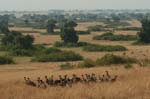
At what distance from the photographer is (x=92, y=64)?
39531 mm

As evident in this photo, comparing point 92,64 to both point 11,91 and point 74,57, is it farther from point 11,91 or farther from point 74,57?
point 11,91

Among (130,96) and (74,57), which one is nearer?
(130,96)

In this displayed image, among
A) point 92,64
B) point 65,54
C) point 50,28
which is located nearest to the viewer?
point 92,64

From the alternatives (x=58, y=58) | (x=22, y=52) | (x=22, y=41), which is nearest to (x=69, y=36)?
(x=22, y=41)

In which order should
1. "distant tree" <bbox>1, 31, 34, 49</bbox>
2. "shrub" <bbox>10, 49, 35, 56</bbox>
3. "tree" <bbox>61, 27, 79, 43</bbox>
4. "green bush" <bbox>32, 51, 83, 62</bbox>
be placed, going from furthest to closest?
"tree" <bbox>61, 27, 79, 43</bbox>, "distant tree" <bbox>1, 31, 34, 49</bbox>, "shrub" <bbox>10, 49, 35, 56</bbox>, "green bush" <bbox>32, 51, 83, 62</bbox>

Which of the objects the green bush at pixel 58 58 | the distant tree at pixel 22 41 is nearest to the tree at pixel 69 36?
the distant tree at pixel 22 41

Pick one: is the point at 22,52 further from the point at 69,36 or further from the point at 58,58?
the point at 69,36

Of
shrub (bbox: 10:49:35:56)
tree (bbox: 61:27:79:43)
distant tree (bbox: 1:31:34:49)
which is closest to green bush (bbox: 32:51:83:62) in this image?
shrub (bbox: 10:49:35:56)

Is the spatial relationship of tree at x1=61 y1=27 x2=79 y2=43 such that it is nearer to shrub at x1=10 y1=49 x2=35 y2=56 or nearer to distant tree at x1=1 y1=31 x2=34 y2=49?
distant tree at x1=1 y1=31 x2=34 y2=49

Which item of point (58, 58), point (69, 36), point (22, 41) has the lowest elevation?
point (69, 36)

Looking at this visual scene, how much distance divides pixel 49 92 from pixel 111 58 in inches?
1165

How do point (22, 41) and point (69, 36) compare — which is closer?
point (22, 41)

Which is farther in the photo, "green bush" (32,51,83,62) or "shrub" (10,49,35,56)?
"shrub" (10,49,35,56)

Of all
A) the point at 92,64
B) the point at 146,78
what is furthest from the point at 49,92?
the point at 92,64
